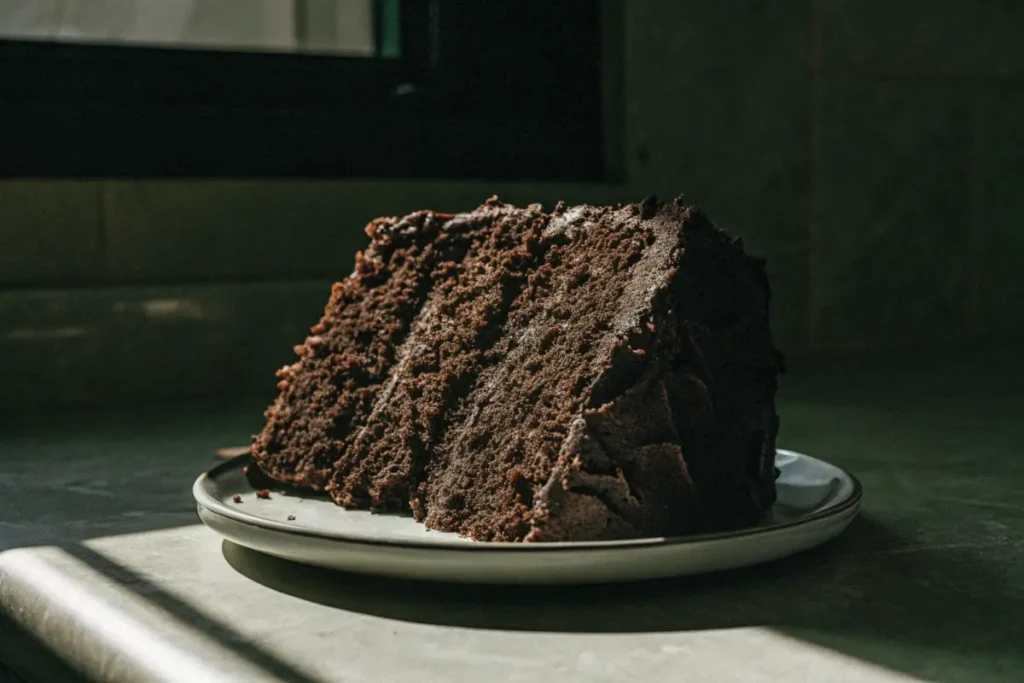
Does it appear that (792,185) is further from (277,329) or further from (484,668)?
(484,668)

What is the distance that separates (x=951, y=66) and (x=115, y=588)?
255 centimetres

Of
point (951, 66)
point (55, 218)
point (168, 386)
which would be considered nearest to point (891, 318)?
point (951, 66)

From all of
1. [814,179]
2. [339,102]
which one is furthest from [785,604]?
[814,179]

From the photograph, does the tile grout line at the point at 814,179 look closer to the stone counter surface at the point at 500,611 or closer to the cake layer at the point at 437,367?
the stone counter surface at the point at 500,611

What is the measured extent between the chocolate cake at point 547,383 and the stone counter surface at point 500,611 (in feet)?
0.24

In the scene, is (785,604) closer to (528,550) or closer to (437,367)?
(528,550)

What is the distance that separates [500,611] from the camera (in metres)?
0.80

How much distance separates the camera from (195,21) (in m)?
2.33

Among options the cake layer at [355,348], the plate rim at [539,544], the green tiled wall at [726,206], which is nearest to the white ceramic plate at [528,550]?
the plate rim at [539,544]

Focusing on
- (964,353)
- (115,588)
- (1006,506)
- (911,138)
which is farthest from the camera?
(911,138)

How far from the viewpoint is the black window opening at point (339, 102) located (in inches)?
80.4

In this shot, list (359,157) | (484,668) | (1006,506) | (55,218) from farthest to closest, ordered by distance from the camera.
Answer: (359,157)
(55,218)
(1006,506)
(484,668)

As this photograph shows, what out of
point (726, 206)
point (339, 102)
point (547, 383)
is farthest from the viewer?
point (726, 206)

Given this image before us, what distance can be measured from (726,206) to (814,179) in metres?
0.25
